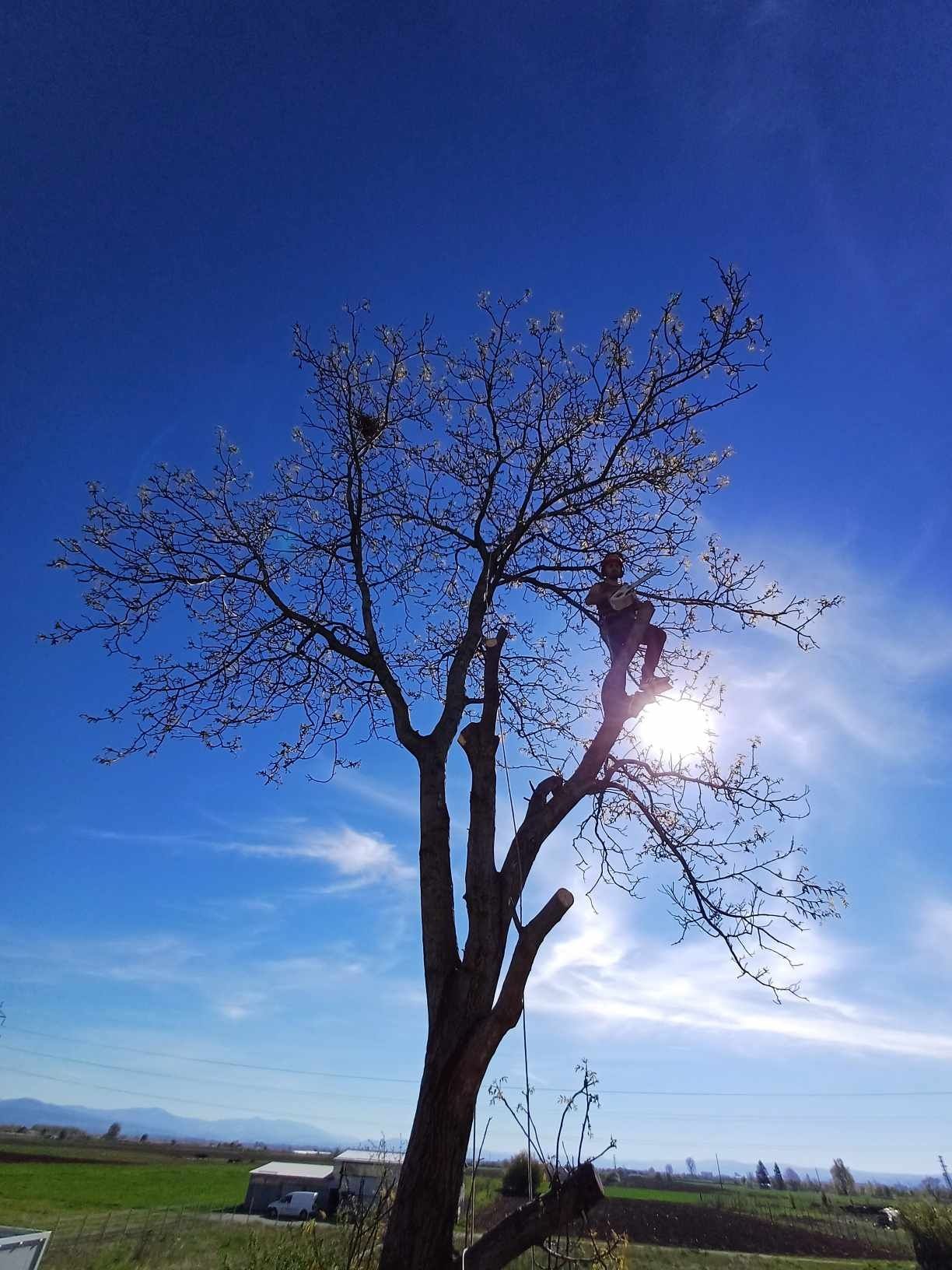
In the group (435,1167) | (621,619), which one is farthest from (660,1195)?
(435,1167)

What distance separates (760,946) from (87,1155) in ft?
302

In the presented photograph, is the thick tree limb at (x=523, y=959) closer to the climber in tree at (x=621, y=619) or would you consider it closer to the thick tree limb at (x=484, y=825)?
the thick tree limb at (x=484, y=825)

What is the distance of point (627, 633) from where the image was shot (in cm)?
502

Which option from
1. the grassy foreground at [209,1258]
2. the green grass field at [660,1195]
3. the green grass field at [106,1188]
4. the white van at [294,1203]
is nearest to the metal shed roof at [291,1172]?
the green grass field at [106,1188]

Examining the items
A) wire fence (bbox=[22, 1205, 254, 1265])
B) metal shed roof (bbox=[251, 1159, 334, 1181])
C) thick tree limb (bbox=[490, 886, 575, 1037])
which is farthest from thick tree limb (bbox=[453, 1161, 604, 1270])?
metal shed roof (bbox=[251, 1159, 334, 1181])

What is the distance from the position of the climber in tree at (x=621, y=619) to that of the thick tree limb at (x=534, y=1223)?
2.84 meters

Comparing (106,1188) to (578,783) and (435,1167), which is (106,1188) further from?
(578,783)

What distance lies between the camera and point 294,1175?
40531 mm

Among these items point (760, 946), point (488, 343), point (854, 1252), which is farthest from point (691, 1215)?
point (488, 343)

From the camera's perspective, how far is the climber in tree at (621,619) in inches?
193

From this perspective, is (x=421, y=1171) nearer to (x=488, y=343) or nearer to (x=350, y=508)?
(x=350, y=508)

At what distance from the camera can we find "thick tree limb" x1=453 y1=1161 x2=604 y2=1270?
9.82 ft

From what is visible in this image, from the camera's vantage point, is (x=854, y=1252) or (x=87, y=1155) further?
(x=87, y=1155)

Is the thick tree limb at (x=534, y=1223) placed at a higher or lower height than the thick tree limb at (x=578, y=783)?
lower
